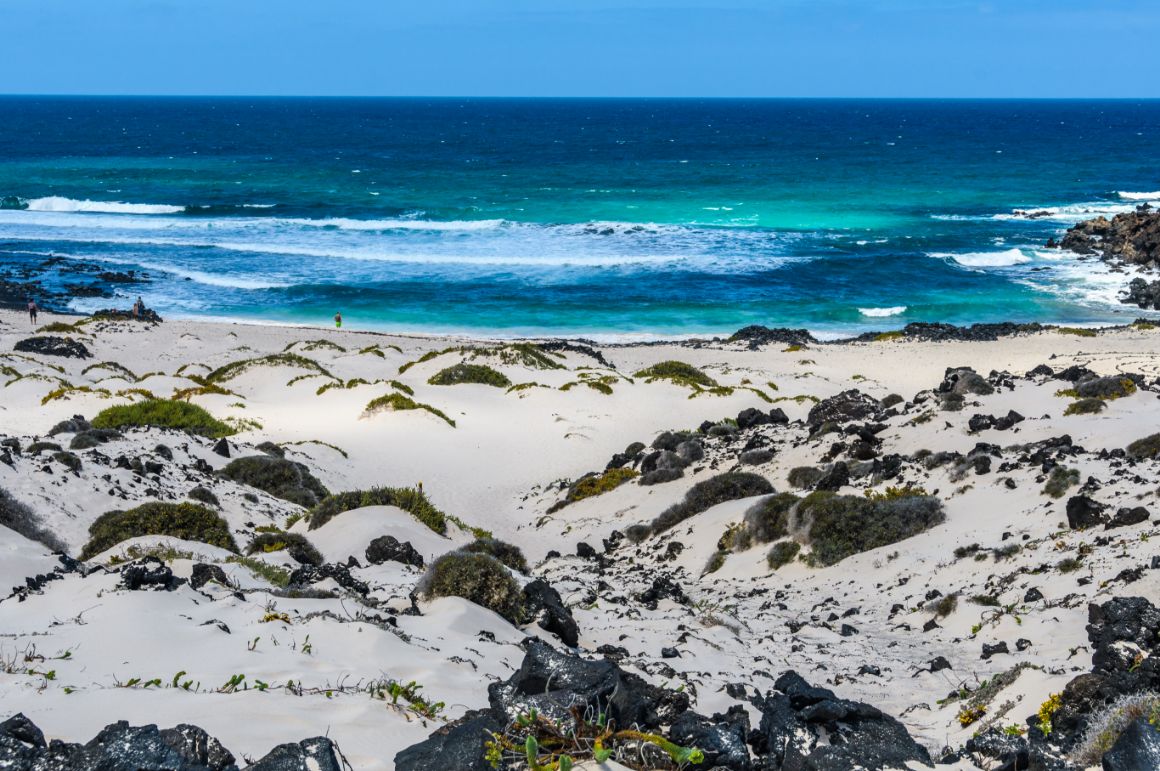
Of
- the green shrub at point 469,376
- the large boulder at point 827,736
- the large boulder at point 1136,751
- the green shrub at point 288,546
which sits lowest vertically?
the green shrub at point 469,376

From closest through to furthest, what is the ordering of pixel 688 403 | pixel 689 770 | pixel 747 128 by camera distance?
pixel 689 770, pixel 688 403, pixel 747 128

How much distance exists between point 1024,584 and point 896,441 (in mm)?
6617

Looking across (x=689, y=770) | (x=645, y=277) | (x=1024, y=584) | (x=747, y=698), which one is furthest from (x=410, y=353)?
(x=689, y=770)

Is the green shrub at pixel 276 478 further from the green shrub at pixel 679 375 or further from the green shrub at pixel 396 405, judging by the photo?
the green shrub at pixel 679 375

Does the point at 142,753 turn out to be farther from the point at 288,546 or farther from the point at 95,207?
the point at 95,207

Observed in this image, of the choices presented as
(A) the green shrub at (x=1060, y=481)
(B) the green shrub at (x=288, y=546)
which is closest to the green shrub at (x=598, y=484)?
(B) the green shrub at (x=288, y=546)

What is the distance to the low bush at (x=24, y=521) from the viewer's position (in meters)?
11.9

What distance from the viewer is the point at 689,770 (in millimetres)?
4355

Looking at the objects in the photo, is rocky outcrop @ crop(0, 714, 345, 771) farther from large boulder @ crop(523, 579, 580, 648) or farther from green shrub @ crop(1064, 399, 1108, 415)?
green shrub @ crop(1064, 399, 1108, 415)

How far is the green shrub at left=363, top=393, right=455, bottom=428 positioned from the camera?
2361cm

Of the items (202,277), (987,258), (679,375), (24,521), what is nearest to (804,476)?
(24,521)

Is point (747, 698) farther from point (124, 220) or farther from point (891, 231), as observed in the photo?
point (124, 220)

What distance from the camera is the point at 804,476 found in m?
A: 16.4

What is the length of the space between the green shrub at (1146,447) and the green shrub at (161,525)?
12.0 metres
